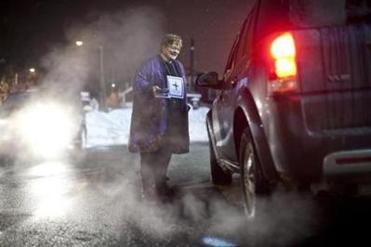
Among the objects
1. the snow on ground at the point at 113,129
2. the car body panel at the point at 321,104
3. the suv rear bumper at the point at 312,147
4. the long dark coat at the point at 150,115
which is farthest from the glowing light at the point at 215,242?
the snow on ground at the point at 113,129

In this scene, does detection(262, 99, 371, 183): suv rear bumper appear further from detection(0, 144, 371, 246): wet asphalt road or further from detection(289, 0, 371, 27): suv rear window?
detection(0, 144, 371, 246): wet asphalt road

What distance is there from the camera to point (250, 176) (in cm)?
473

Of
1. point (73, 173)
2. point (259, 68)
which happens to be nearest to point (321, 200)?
point (259, 68)

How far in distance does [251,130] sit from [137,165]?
255 inches

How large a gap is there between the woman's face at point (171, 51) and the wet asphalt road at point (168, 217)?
1587 millimetres

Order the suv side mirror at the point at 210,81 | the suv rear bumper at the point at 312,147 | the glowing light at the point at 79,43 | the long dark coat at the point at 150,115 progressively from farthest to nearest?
the glowing light at the point at 79,43
the long dark coat at the point at 150,115
the suv side mirror at the point at 210,81
the suv rear bumper at the point at 312,147

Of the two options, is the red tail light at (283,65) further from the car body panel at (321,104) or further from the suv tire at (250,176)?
A: the suv tire at (250,176)

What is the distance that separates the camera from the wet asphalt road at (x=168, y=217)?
180 inches

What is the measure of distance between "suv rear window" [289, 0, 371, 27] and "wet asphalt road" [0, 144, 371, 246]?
4.47ft

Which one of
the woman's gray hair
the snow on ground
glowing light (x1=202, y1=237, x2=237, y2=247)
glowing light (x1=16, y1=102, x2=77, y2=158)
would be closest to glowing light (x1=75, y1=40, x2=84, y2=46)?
the snow on ground

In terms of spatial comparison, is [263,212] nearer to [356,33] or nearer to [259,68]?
[259,68]

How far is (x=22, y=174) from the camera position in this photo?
9.60 meters

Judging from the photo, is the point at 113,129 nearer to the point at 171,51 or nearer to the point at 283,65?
the point at 171,51

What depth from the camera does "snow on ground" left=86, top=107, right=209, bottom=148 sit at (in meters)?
18.0
